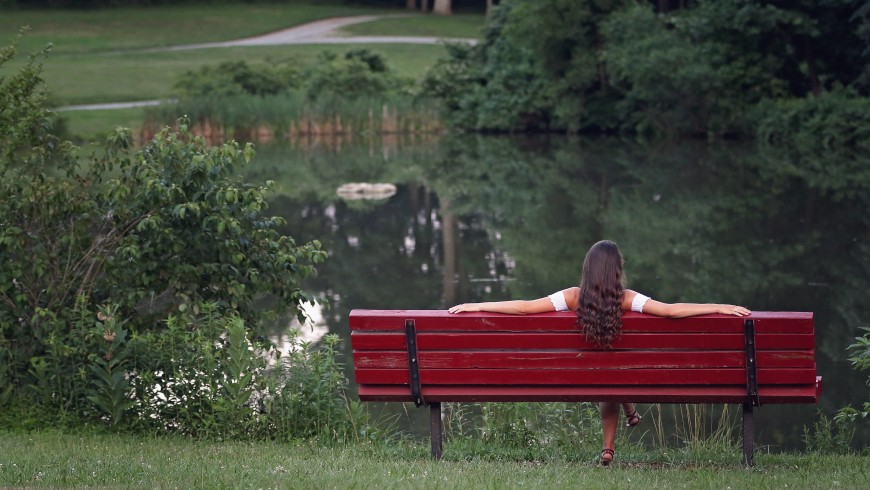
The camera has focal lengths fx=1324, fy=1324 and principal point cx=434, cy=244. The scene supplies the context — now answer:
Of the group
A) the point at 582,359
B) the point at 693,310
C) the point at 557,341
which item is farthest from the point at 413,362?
the point at 693,310

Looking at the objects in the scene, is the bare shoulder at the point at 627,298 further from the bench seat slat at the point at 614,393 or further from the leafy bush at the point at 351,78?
the leafy bush at the point at 351,78

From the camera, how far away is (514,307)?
6.43m

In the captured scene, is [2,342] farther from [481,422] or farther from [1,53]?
[481,422]

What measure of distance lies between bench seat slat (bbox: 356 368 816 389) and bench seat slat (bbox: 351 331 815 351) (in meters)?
0.13

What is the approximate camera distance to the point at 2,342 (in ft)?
27.3

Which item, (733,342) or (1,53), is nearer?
(733,342)

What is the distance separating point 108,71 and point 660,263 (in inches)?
1689

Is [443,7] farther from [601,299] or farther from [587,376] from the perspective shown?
[601,299]

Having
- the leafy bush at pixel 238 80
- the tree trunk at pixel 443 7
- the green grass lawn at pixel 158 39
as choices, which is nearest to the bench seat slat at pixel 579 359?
the green grass lawn at pixel 158 39

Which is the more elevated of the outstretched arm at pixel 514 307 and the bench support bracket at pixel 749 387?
the outstretched arm at pixel 514 307

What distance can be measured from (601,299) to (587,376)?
0.47 metres

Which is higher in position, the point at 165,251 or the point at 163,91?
the point at 165,251

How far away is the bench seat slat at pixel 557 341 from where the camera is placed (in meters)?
6.39

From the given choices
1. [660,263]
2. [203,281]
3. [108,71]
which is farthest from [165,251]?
[108,71]
